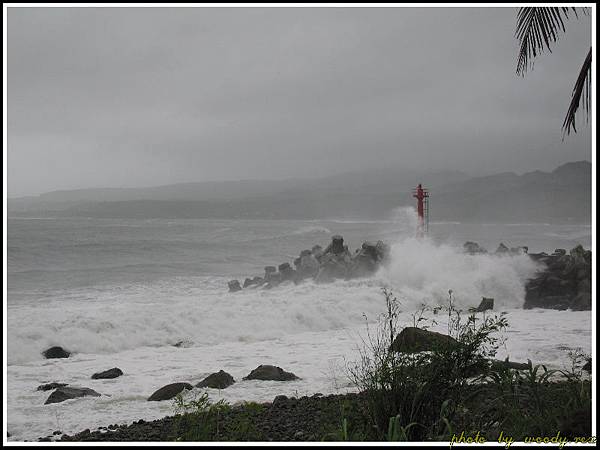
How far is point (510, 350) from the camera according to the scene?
11.4 meters

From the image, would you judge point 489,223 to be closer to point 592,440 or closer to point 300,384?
point 300,384

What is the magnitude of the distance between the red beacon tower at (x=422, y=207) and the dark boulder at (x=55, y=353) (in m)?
13.7

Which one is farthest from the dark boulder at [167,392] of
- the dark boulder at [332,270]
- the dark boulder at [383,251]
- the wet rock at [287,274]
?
the dark boulder at [383,251]

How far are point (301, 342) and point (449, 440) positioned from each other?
9.49 metres

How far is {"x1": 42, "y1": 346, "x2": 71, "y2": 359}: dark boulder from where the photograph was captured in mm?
12102

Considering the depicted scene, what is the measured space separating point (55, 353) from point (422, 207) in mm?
14899

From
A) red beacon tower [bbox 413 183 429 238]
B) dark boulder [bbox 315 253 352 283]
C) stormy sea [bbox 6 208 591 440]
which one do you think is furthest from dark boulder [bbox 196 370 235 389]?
red beacon tower [bbox 413 183 429 238]

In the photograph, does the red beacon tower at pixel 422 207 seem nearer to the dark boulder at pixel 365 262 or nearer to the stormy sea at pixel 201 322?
the stormy sea at pixel 201 322

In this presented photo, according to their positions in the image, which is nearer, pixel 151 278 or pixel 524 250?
pixel 524 250

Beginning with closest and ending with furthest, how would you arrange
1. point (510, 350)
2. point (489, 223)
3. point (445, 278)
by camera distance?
point (510, 350) → point (445, 278) → point (489, 223)

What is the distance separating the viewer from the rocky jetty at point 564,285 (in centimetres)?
1729

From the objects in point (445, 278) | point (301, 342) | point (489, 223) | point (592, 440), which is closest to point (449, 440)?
point (592, 440)

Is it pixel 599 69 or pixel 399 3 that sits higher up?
pixel 399 3

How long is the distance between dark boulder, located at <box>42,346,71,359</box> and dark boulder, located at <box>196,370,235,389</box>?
4459 millimetres
